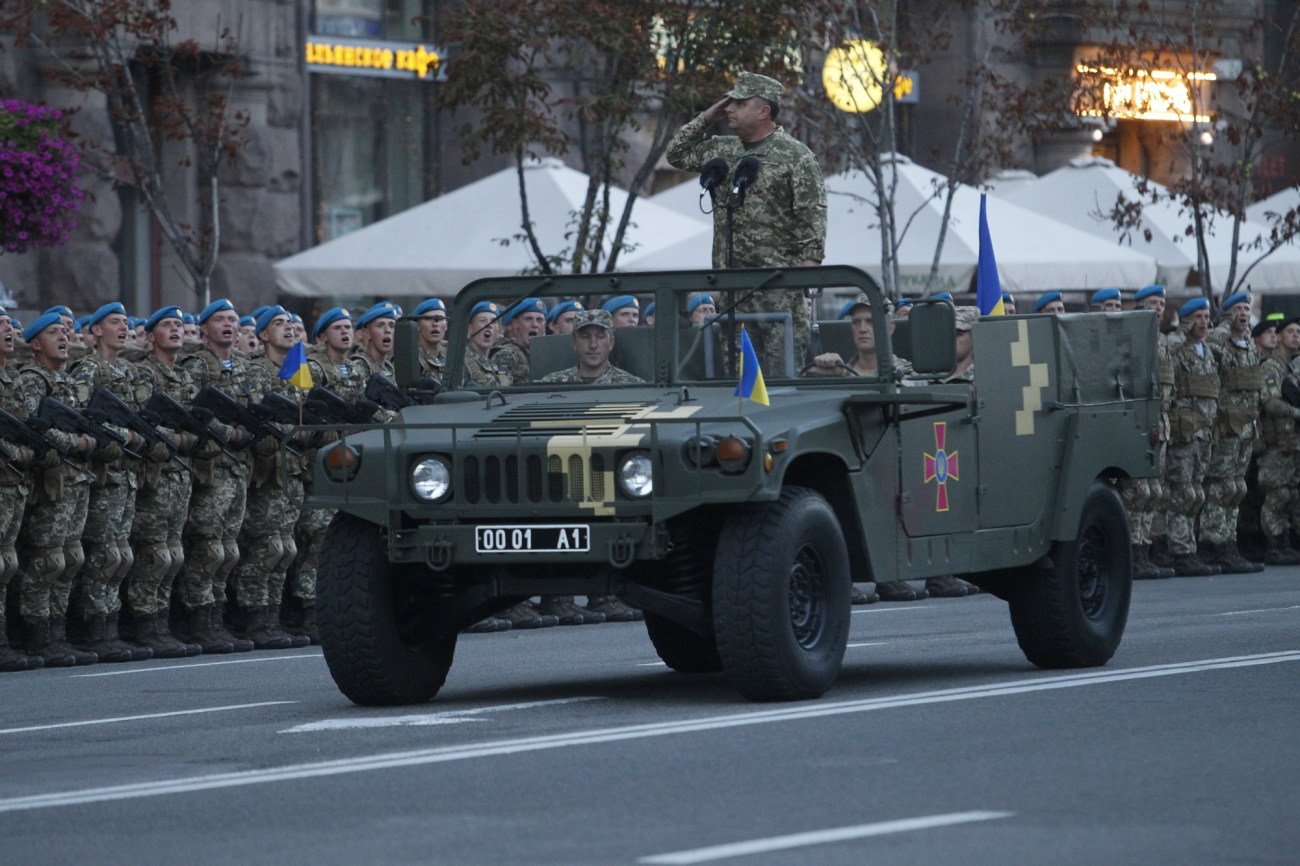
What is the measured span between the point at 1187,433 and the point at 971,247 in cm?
308

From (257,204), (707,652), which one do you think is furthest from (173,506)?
(257,204)

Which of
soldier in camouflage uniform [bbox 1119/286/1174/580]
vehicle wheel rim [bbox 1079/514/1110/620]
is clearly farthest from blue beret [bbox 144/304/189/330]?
soldier in camouflage uniform [bbox 1119/286/1174/580]

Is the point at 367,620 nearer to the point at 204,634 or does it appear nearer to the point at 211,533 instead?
the point at 211,533

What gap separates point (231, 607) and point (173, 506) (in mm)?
1273

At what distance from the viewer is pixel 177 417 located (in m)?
14.9

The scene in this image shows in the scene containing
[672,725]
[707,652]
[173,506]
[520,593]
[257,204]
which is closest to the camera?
[672,725]

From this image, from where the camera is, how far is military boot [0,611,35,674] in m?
14.1

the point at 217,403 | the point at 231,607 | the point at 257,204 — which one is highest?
the point at 257,204

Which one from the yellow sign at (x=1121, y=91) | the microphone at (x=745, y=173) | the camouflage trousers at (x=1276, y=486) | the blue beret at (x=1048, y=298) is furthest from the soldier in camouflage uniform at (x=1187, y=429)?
the microphone at (x=745, y=173)

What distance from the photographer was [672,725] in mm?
9758

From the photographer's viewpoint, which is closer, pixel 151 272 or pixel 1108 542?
pixel 1108 542

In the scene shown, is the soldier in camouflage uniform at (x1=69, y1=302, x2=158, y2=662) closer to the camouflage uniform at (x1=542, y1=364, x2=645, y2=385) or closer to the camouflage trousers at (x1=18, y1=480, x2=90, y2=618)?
the camouflage trousers at (x1=18, y1=480, x2=90, y2=618)

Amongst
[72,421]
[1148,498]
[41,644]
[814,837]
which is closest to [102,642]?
[41,644]

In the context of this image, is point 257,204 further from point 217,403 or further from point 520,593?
point 520,593
